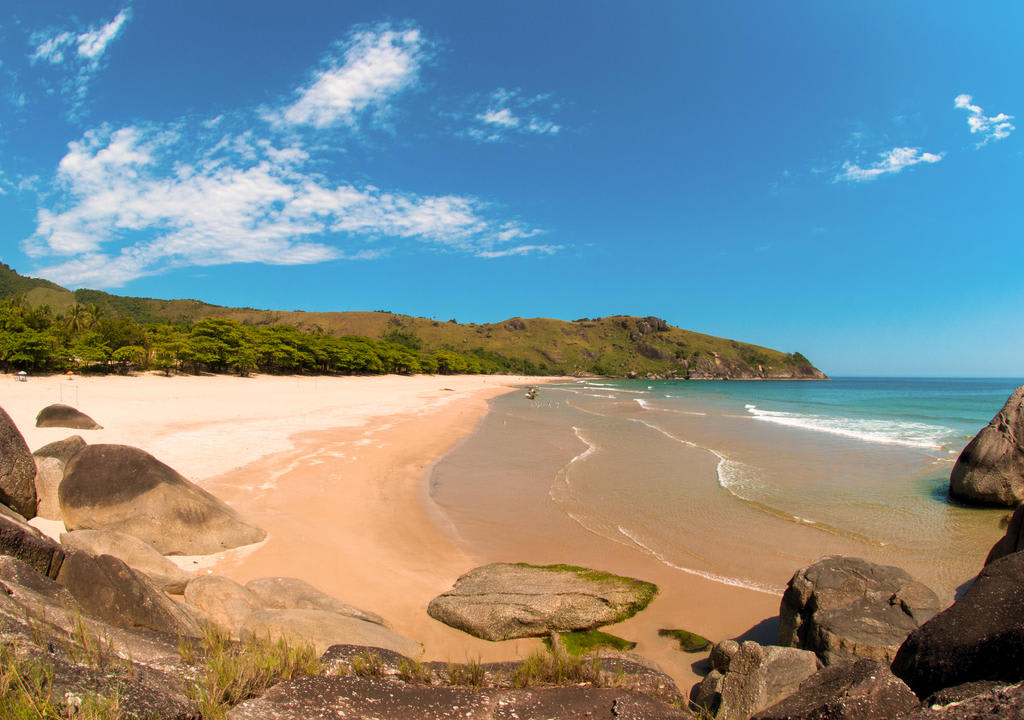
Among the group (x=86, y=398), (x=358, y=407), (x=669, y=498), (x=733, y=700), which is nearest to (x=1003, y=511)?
(x=669, y=498)

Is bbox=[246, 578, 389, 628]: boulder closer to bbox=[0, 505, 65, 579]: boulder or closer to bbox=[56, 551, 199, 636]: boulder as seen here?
bbox=[56, 551, 199, 636]: boulder

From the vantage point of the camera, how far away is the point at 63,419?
717 inches

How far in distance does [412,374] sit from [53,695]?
412 ft

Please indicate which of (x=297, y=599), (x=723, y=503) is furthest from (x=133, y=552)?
(x=723, y=503)

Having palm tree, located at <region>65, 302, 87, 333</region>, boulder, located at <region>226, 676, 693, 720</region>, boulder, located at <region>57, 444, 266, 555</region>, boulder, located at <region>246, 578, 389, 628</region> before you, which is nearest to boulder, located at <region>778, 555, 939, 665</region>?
boulder, located at <region>226, 676, 693, 720</region>

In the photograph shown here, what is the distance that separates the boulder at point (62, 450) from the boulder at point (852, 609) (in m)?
13.3

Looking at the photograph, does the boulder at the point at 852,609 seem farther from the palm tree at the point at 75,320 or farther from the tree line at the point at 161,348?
the palm tree at the point at 75,320

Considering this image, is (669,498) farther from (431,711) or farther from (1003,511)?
(431,711)

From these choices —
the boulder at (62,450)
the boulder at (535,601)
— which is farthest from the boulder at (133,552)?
the boulder at (535,601)

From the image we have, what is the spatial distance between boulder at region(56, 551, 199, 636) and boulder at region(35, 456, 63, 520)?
5388 millimetres

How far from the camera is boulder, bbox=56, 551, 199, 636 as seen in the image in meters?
4.98

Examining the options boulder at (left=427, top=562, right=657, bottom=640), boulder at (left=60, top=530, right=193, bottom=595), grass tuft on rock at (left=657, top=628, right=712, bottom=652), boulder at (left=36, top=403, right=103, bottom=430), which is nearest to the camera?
boulder at (left=60, top=530, right=193, bottom=595)

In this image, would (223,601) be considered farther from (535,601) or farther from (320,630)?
(535,601)

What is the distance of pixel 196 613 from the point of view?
19.8ft
